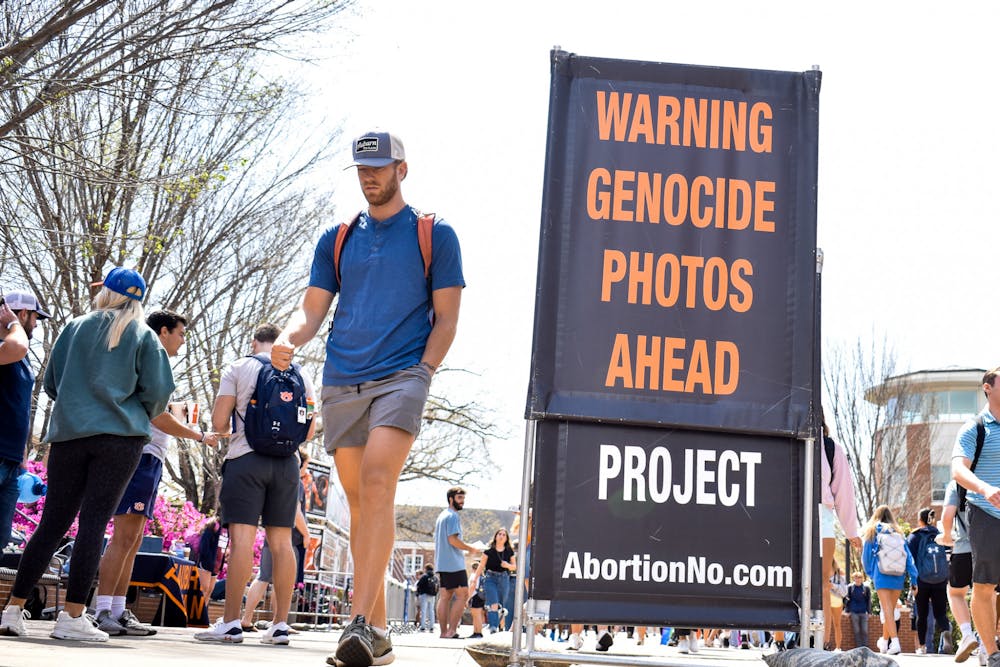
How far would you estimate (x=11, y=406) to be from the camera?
6.16m

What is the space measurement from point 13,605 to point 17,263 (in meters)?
13.9

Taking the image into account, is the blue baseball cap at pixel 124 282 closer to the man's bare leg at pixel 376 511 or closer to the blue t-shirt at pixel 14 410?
the blue t-shirt at pixel 14 410

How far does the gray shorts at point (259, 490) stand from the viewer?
7523 mm

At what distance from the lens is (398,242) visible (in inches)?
197

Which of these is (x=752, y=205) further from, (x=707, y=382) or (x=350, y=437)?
(x=350, y=437)

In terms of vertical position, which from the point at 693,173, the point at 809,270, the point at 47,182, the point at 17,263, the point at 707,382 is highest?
the point at 47,182

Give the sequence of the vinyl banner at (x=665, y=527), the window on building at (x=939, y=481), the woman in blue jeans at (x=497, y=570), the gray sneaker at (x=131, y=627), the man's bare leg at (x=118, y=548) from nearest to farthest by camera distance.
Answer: the vinyl banner at (x=665, y=527)
the gray sneaker at (x=131, y=627)
the man's bare leg at (x=118, y=548)
the woman in blue jeans at (x=497, y=570)
the window on building at (x=939, y=481)

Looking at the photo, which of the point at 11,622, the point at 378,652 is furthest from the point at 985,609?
the point at 11,622

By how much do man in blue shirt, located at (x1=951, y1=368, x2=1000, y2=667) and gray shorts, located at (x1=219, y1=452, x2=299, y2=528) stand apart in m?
4.46

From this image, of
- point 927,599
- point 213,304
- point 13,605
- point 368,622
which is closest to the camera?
point 368,622

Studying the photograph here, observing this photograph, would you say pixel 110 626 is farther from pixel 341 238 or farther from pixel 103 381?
pixel 341 238

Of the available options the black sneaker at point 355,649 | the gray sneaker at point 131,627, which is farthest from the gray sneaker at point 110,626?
the black sneaker at point 355,649

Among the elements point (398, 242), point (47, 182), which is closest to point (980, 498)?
point (398, 242)

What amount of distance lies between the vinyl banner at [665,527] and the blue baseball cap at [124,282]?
9.82 ft
